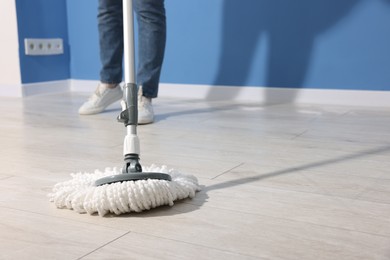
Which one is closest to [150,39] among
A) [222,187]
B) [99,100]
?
[99,100]

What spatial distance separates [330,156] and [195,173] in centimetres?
36

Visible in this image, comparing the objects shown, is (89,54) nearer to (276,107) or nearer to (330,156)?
(276,107)

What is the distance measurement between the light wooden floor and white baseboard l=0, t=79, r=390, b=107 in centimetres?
28

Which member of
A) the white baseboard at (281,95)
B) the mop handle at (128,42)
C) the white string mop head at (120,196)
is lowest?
the white baseboard at (281,95)

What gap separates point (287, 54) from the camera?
2.23 meters

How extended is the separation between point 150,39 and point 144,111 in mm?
246

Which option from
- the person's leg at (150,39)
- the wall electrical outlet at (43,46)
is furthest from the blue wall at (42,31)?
the person's leg at (150,39)

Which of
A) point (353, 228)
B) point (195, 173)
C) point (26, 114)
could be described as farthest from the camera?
point (26, 114)

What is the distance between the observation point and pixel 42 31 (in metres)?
2.62

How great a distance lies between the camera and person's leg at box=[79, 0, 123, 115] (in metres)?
1.86

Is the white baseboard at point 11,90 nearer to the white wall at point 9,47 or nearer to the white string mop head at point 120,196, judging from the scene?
the white wall at point 9,47

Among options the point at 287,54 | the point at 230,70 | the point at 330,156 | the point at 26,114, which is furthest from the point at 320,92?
the point at 26,114

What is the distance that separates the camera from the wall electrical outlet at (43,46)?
2.54 m

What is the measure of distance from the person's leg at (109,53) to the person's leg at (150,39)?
0.58 feet
